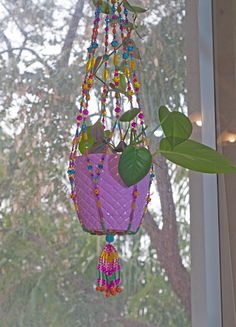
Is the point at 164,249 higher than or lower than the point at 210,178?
lower

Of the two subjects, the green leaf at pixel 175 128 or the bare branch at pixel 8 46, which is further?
the bare branch at pixel 8 46

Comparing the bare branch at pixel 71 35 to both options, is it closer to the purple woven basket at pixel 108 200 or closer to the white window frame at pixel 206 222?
the white window frame at pixel 206 222

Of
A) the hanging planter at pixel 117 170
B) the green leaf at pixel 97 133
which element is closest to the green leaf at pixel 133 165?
the hanging planter at pixel 117 170

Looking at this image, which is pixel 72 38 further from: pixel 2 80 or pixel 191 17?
pixel 191 17

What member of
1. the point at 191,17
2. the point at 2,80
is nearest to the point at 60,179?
the point at 2,80

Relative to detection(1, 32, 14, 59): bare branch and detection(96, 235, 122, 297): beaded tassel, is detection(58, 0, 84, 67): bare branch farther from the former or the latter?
detection(96, 235, 122, 297): beaded tassel

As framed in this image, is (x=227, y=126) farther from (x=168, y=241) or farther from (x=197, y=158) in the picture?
→ (x=197, y=158)

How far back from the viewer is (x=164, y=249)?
78.2 inches

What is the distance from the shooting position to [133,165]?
4.36 ft

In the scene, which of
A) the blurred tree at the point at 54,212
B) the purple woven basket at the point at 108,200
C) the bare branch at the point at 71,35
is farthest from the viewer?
the bare branch at the point at 71,35

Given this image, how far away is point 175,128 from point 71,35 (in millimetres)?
751

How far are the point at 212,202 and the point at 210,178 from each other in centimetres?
8

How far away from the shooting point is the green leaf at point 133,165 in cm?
133

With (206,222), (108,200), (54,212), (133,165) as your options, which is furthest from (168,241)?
→ (133,165)
